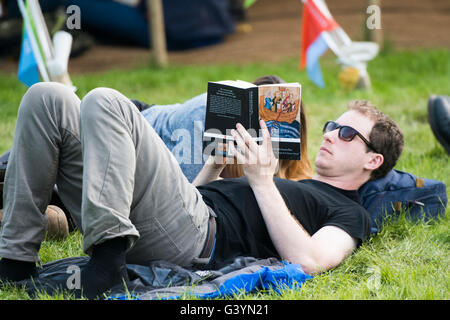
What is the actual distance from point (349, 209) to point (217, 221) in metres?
0.63

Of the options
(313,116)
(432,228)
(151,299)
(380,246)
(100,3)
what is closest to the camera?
(151,299)

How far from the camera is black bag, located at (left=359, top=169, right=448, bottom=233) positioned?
→ 132 inches

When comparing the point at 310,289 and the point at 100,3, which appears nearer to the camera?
the point at 310,289

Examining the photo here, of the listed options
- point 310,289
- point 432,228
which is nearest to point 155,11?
point 432,228

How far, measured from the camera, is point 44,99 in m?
2.47

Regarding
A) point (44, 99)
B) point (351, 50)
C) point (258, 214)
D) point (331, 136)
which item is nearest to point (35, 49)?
point (44, 99)

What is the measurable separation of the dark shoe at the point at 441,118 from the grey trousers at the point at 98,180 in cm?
261

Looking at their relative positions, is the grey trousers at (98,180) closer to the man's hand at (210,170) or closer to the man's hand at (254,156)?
the man's hand at (254,156)

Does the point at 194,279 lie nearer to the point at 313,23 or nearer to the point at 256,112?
the point at 256,112

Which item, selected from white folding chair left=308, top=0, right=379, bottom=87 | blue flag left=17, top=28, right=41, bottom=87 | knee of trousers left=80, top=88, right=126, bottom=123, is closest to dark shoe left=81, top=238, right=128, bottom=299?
knee of trousers left=80, top=88, right=126, bottom=123

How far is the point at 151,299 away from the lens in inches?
91.4

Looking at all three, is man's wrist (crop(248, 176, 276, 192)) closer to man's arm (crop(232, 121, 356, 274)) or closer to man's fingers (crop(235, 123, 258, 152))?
man's arm (crop(232, 121, 356, 274))
